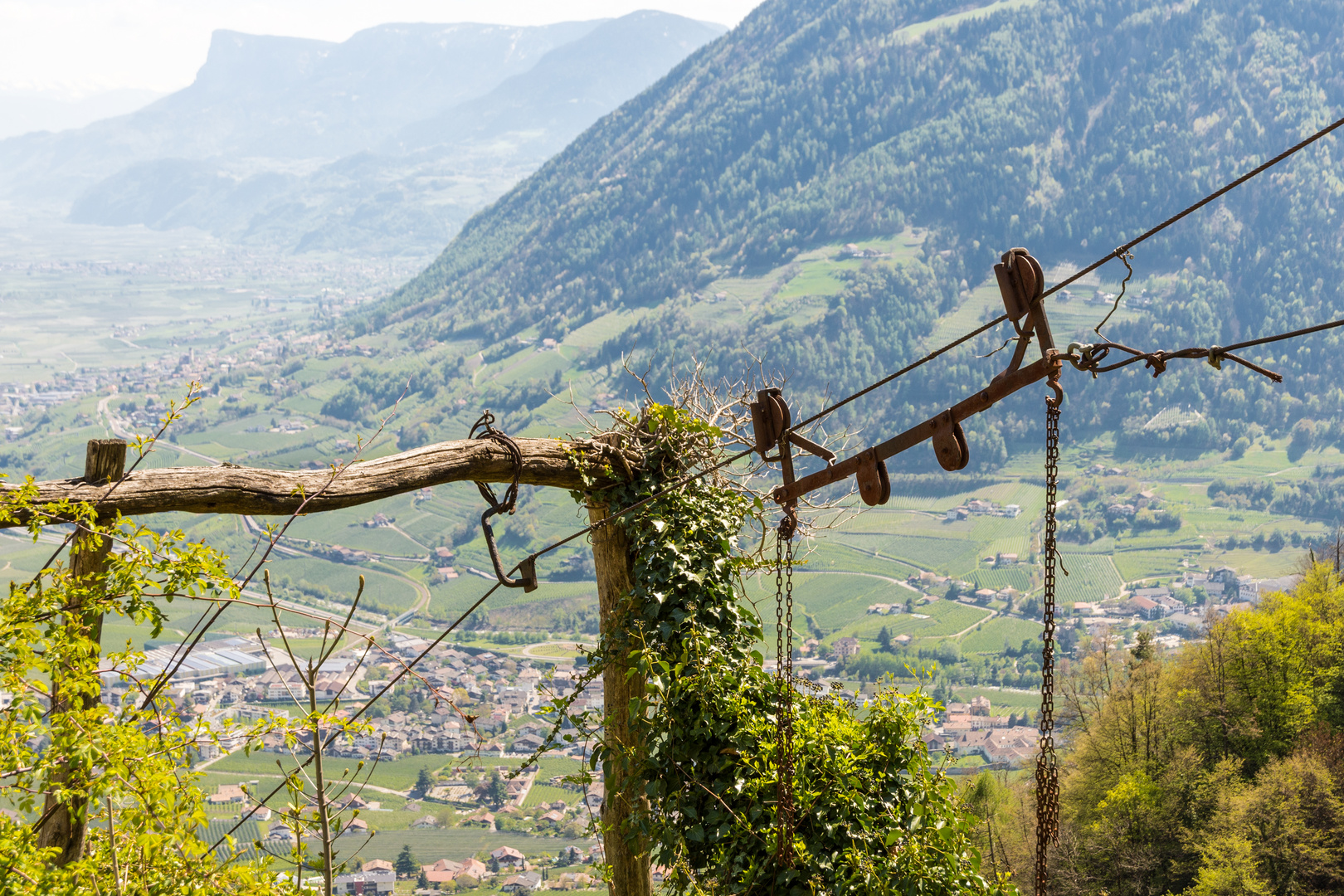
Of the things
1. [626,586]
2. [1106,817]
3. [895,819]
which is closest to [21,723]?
[626,586]

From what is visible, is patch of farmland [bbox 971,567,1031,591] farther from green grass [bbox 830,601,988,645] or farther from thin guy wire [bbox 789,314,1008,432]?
thin guy wire [bbox 789,314,1008,432]

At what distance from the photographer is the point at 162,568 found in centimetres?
262

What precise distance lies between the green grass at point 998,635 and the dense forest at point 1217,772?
33892mm

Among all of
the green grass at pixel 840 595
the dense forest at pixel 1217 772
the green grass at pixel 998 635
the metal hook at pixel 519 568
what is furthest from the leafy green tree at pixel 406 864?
the green grass at pixel 998 635

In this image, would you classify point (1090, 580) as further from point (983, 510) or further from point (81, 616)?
point (81, 616)

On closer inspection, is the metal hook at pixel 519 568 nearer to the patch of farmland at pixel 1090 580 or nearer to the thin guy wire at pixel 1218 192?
the thin guy wire at pixel 1218 192

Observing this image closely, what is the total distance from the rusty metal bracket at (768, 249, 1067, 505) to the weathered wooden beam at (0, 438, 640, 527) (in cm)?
87

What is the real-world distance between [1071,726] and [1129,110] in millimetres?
132349

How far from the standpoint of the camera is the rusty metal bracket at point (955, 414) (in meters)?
2.48

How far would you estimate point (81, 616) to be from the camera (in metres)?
2.54

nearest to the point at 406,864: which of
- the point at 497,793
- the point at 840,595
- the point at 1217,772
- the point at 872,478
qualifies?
the point at 497,793

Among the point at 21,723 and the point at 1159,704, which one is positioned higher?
the point at 21,723

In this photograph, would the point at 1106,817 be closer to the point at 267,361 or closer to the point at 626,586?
the point at 626,586

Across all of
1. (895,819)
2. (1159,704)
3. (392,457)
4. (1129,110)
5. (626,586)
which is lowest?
(1159,704)
